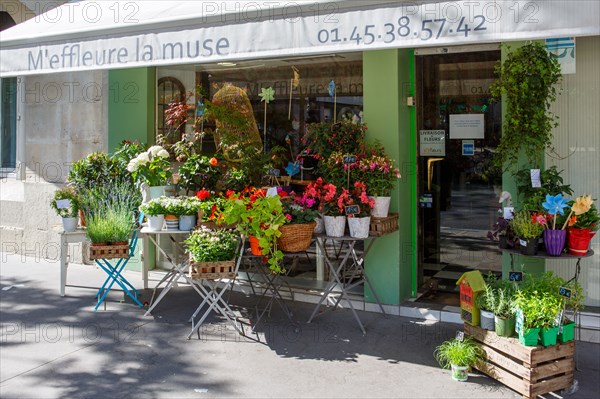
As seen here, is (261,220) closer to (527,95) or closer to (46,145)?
(527,95)

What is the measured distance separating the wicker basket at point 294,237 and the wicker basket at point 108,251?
5.67 feet

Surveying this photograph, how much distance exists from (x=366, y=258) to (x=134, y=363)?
8.49 ft

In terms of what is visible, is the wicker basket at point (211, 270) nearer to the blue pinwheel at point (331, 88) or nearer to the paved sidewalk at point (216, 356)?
the paved sidewalk at point (216, 356)

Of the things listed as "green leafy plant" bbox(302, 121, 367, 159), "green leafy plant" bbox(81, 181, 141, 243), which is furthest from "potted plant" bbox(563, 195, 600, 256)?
"green leafy plant" bbox(81, 181, 141, 243)

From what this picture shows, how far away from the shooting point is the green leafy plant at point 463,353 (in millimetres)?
4727

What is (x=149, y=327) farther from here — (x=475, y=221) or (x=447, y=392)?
(x=475, y=221)

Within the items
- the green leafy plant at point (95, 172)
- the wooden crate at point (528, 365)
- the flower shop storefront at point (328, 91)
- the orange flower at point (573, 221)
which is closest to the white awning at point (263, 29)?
the flower shop storefront at point (328, 91)

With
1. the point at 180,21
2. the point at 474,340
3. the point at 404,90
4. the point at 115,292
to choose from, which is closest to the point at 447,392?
the point at 474,340

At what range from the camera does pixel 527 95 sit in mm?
5305

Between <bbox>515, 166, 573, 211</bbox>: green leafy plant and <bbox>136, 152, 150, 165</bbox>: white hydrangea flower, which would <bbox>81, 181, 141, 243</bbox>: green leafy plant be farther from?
<bbox>515, 166, 573, 211</bbox>: green leafy plant

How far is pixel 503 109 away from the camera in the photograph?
6.03m

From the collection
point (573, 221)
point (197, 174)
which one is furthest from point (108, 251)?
point (573, 221)

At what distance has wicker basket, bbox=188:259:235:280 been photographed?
5.48m

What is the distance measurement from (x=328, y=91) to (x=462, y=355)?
3.41 metres
